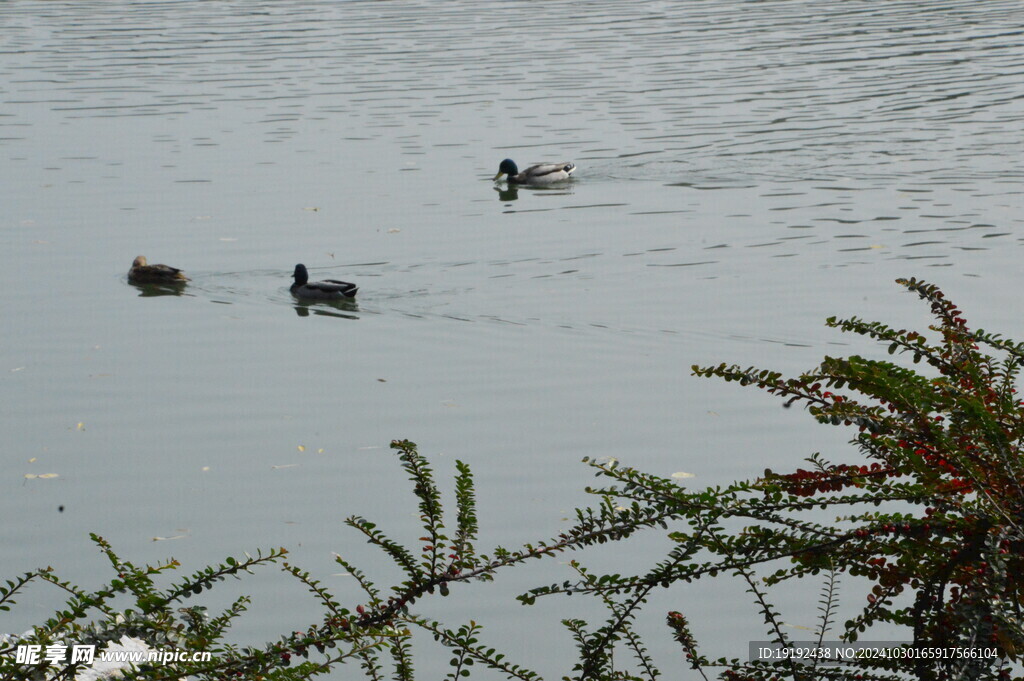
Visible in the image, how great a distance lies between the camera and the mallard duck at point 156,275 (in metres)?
12.8

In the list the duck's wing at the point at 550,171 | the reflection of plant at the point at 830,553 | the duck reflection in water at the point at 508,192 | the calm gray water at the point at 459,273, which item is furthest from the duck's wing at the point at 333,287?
the reflection of plant at the point at 830,553

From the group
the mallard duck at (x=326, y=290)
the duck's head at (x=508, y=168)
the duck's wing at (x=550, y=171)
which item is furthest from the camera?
the duck's head at (x=508, y=168)

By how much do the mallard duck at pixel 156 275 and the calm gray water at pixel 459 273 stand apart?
0.55ft

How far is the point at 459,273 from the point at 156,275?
297 centimetres

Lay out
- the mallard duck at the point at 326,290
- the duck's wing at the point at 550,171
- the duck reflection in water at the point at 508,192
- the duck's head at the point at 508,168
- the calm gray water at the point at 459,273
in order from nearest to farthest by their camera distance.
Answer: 1. the calm gray water at the point at 459,273
2. the mallard duck at the point at 326,290
3. the duck reflection in water at the point at 508,192
4. the duck's wing at the point at 550,171
5. the duck's head at the point at 508,168

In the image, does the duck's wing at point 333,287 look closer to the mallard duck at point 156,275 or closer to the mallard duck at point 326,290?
the mallard duck at point 326,290

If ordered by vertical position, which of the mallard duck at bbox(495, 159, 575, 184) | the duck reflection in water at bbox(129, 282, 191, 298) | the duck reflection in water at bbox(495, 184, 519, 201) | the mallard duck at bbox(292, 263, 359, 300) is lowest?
the duck reflection in water at bbox(129, 282, 191, 298)

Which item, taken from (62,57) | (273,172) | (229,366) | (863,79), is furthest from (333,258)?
(62,57)

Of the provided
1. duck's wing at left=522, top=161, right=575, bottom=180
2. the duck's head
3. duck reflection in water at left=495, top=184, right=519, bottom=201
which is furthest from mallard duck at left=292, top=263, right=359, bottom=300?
the duck's head

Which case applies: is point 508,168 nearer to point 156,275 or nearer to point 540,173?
point 540,173

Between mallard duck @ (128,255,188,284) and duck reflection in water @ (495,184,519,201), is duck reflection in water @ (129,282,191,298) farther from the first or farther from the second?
duck reflection in water @ (495,184,519,201)

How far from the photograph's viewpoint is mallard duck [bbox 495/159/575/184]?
1722 cm

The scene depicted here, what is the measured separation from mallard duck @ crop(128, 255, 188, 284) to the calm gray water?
0.17 m

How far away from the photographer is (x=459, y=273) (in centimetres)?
1294
